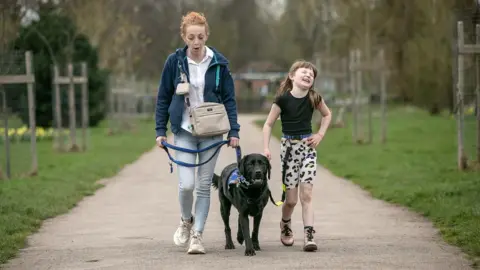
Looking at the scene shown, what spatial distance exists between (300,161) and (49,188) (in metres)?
7.47

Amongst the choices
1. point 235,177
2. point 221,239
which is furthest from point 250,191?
point 221,239

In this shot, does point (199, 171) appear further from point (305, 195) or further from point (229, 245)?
point (305, 195)

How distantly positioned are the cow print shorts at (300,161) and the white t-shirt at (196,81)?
2.90 ft

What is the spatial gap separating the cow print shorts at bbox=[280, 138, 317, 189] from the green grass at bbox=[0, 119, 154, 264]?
250 centimetres

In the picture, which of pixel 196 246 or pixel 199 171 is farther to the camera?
pixel 199 171

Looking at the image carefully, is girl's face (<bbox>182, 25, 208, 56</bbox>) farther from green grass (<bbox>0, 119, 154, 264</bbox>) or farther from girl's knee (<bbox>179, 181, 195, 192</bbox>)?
green grass (<bbox>0, 119, 154, 264</bbox>)

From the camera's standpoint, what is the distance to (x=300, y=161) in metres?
9.22

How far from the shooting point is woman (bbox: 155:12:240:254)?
8797 millimetres

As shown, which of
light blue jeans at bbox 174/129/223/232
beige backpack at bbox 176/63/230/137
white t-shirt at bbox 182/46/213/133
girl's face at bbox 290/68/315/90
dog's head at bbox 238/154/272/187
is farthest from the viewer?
girl's face at bbox 290/68/315/90

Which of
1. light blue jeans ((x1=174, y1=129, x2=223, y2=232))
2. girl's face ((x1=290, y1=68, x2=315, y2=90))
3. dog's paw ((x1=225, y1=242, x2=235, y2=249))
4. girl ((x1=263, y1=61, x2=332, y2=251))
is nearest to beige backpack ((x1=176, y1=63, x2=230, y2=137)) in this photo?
light blue jeans ((x1=174, y1=129, x2=223, y2=232))

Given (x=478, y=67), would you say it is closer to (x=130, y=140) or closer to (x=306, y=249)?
(x=306, y=249)

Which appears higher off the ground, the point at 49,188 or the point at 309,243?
the point at 309,243

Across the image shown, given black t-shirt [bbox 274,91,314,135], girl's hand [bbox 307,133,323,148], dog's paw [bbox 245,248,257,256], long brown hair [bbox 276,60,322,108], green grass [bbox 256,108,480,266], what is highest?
long brown hair [bbox 276,60,322,108]

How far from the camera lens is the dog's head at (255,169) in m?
8.45
